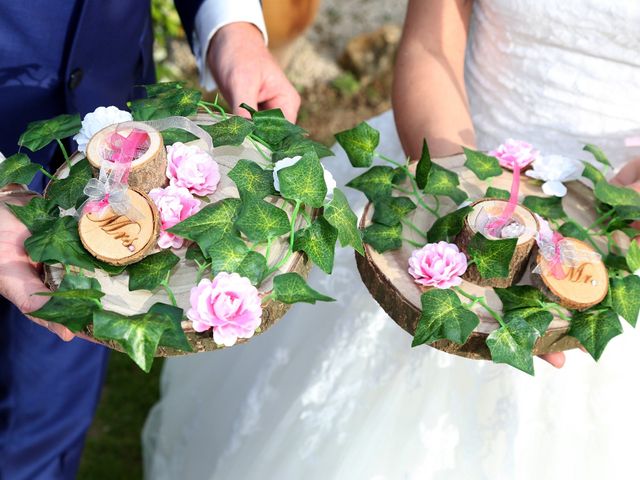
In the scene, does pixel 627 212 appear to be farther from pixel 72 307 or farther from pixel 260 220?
pixel 72 307

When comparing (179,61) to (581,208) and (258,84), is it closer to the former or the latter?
(258,84)

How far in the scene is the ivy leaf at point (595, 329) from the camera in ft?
3.89

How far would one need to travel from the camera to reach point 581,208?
1428 millimetres

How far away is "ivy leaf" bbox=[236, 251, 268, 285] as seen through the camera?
3.76ft

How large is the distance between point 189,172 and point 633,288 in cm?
77

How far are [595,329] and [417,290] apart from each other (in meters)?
0.29

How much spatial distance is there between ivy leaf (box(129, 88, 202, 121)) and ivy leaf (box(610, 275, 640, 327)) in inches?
31.6

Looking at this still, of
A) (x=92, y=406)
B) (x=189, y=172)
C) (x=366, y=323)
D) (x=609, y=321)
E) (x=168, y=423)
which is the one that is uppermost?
(x=189, y=172)

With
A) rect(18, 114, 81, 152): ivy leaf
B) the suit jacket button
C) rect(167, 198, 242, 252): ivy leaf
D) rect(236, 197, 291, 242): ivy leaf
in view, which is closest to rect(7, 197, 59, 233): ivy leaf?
rect(18, 114, 81, 152): ivy leaf

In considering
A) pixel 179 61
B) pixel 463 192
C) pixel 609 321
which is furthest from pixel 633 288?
pixel 179 61

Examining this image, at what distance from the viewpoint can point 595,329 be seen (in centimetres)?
120

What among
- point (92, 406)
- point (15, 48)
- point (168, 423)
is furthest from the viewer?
point (168, 423)

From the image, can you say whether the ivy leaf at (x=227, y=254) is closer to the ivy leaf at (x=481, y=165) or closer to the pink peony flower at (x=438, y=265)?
the pink peony flower at (x=438, y=265)

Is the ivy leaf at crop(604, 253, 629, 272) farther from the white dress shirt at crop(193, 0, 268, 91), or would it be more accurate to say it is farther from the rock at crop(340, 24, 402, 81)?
the rock at crop(340, 24, 402, 81)
